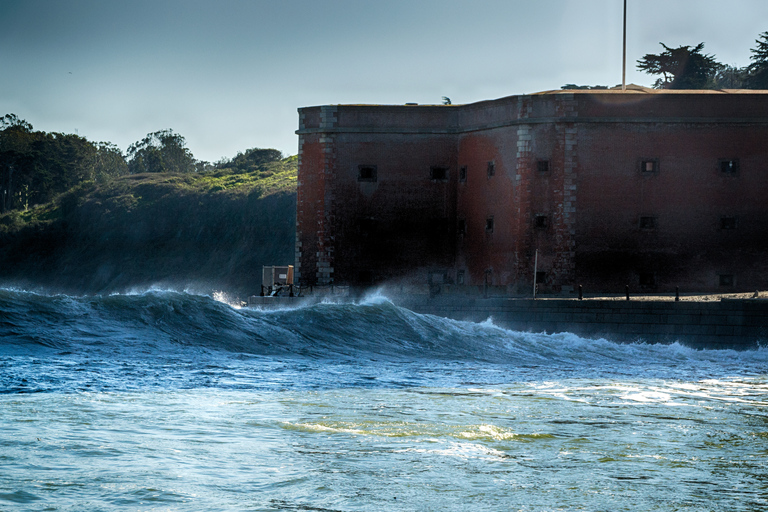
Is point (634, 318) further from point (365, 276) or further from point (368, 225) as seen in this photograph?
point (368, 225)

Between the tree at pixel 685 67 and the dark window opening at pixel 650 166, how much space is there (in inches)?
1226

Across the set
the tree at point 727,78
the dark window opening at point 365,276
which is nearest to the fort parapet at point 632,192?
the dark window opening at point 365,276

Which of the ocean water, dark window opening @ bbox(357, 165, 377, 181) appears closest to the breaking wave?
the ocean water

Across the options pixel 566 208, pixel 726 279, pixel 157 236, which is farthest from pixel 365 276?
pixel 157 236

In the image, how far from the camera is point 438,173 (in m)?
34.8

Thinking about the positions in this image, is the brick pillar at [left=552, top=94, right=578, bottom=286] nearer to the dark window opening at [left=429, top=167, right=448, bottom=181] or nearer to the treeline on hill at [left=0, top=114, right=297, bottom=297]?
the dark window opening at [left=429, top=167, right=448, bottom=181]

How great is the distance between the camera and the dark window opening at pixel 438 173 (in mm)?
34719

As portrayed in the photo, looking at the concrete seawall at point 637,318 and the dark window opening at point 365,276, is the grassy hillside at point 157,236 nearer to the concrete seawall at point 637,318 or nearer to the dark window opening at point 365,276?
the dark window opening at point 365,276

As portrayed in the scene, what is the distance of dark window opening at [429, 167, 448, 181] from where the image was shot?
3472 cm

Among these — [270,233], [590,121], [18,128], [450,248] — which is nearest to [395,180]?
[450,248]

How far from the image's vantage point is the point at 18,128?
101 metres

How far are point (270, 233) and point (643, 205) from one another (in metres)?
44.3

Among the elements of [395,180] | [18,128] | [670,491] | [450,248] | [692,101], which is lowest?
[670,491]

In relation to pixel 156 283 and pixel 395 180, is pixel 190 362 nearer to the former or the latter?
pixel 395 180
